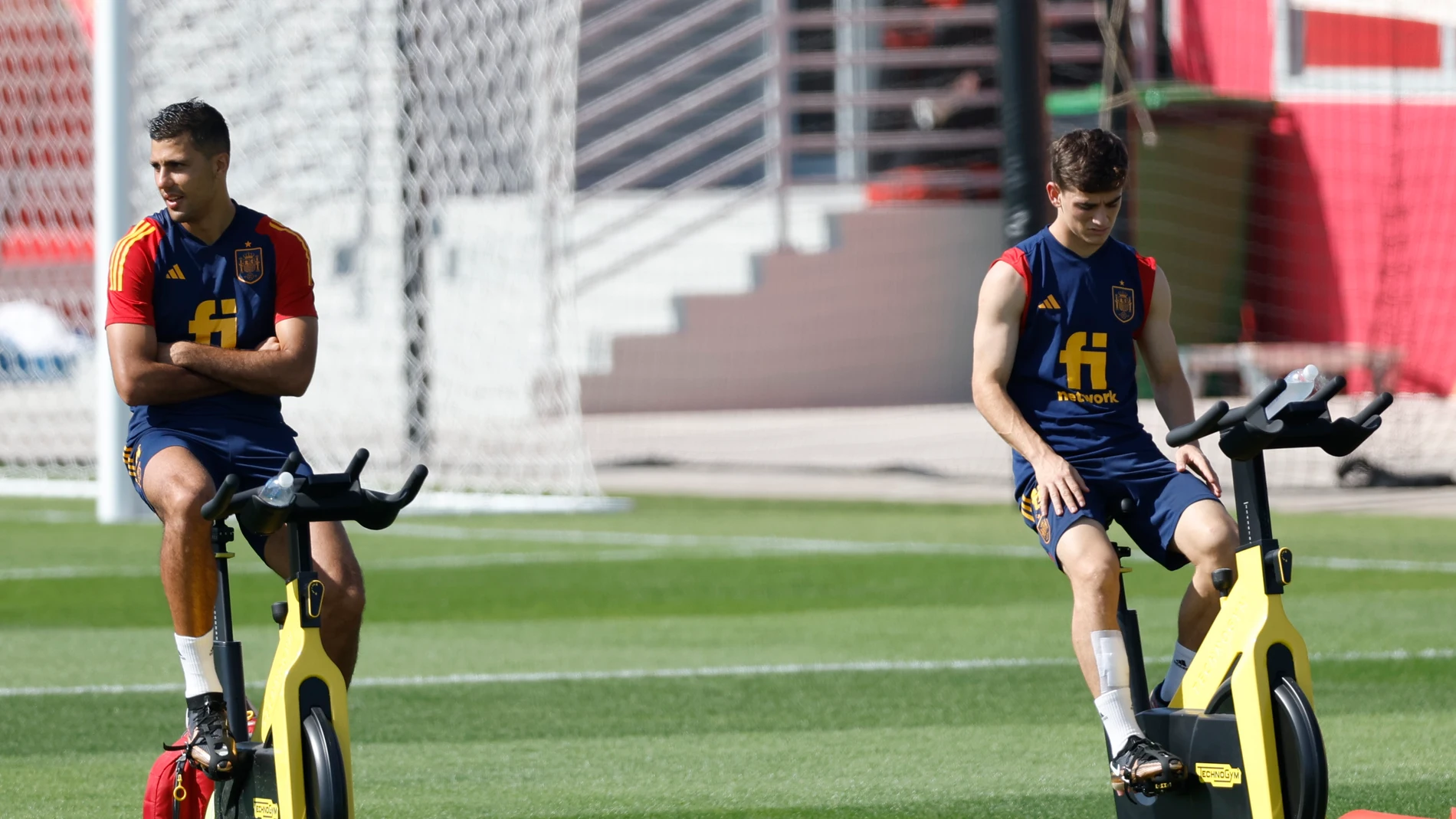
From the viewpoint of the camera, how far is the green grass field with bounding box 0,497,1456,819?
5.95m

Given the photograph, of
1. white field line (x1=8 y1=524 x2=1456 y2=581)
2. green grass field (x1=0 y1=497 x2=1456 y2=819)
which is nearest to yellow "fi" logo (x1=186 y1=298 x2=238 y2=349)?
green grass field (x1=0 y1=497 x2=1456 y2=819)

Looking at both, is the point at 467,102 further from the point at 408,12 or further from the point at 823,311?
the point at 823,311

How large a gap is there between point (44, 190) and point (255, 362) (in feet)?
46.9

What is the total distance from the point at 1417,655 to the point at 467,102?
9.22m

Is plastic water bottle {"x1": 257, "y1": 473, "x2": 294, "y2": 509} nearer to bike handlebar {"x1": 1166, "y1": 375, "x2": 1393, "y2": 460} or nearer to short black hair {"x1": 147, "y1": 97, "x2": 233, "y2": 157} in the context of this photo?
short black hair {"x1": 147, "y1": 97, "x2": 233, "y2": 157}

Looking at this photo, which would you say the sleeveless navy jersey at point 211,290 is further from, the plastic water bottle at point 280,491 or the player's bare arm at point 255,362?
the plastic water bottle at point 280,491

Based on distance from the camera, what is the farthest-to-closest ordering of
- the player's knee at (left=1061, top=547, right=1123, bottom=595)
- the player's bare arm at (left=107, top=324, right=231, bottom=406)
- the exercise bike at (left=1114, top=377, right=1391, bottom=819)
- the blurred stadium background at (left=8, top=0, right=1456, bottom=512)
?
1. the blurred stadium background at (left=8, top=0, right=1456, bottom=512)
2. the player's bare arm at (left=107, top=324, right=231, bottom=406)
3. the player's knee at (left=1061, top=547, right=1123, bottom=595)
4. the exercise bike at (left=1114, top=377, right=1391, bottom=819)

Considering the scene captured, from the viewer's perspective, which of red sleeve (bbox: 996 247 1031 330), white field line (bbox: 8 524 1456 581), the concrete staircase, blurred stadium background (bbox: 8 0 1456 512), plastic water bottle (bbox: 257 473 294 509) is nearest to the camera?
plastic water bottle (bbox: 257 473 294 509)

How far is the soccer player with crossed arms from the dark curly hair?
72.4 inches

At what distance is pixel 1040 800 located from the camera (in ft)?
18.7

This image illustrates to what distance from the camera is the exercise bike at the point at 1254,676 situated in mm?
4391

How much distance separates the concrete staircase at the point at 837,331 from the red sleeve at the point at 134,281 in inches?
671

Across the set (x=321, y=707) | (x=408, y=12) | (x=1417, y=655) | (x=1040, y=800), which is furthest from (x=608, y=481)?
(x=321, y=707)

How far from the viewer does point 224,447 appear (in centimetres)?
522
